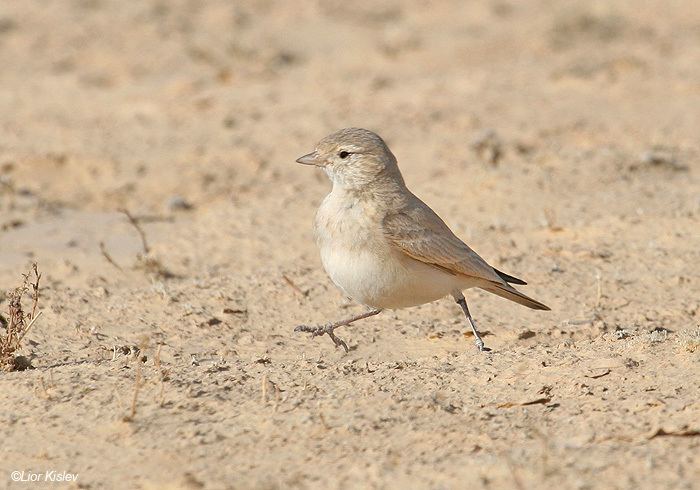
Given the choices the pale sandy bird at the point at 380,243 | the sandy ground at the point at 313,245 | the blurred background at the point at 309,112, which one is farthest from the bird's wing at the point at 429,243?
the blurred background at the point at 309,112

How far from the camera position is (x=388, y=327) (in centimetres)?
650

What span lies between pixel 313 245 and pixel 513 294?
86.8 inches

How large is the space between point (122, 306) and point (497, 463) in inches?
120

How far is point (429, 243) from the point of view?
5816mm

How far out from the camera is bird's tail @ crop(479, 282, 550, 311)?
6.16 metres

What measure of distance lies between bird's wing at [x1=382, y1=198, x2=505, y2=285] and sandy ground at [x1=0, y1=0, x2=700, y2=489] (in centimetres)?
48

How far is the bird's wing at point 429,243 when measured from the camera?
18.8 feet

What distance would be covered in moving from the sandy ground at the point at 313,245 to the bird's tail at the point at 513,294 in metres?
0.18

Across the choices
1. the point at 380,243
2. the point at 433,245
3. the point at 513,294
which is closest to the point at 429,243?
the point at 433,245

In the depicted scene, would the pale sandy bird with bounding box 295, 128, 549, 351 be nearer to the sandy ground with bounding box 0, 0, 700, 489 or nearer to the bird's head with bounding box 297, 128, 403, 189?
the bird's head with bounding box 297, 128, 403, 189

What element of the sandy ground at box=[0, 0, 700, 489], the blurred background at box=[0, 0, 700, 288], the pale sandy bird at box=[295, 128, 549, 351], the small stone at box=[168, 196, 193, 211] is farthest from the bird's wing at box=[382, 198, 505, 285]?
the small stone at box=[168, 196, 193, 211]

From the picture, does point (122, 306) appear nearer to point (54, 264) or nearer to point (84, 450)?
point (54, 264)

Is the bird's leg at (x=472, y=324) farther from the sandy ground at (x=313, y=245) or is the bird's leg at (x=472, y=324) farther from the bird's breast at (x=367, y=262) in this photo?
the bird's breast at (x=367, y=262)

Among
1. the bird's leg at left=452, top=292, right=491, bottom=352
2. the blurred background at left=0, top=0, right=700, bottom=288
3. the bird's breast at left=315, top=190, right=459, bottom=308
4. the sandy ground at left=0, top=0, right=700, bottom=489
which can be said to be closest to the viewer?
A: the sandy ground at left=0, top=0, right=700, bottom=489
